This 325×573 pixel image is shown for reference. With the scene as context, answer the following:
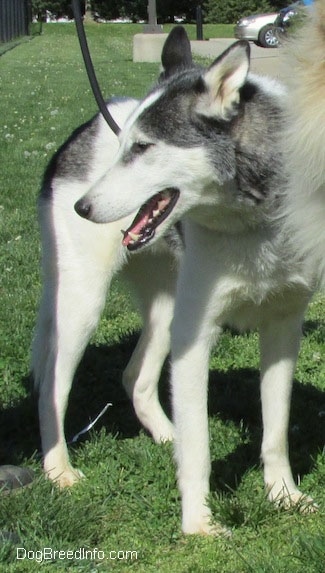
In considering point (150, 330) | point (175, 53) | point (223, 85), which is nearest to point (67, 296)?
point (150, 330)

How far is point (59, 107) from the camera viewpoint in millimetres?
15078

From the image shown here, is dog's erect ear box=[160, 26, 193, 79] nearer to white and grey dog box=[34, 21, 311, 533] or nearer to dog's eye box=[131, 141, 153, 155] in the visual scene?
white and grey dog box=[34, 21, 311, 533]

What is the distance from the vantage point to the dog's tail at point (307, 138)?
2.71 metres

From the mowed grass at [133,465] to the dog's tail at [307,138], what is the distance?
1025 mm

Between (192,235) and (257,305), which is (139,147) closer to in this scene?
(192,235)

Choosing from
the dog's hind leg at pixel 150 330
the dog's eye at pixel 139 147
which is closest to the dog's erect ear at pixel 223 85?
the dog's eye at pixel 139 147

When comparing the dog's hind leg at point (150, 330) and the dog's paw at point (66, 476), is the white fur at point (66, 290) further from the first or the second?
the dog's hind leg at point (150, 330)

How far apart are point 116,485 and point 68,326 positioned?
2.51ft

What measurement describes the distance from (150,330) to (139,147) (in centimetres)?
150

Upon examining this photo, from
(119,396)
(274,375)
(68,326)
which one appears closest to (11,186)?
(119,396)

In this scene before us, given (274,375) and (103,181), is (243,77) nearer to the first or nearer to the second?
(103,181)

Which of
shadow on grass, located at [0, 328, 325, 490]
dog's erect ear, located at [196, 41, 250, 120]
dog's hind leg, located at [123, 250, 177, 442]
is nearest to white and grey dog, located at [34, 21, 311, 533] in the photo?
dog's erect ear, located at [196, 41, 250, 120]

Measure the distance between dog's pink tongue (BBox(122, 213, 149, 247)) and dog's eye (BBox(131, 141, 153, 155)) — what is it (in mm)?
241

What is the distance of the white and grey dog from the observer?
3.23m
